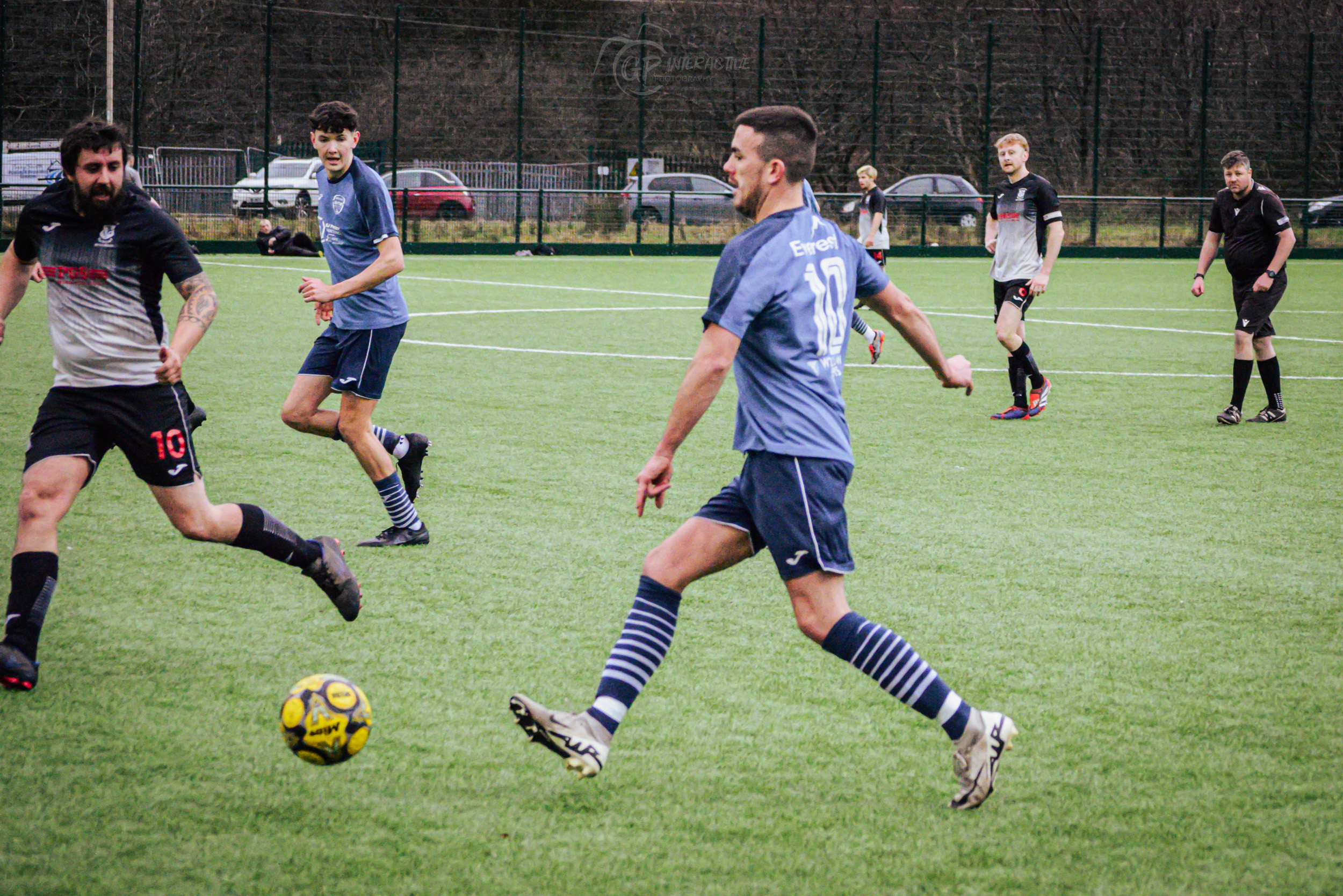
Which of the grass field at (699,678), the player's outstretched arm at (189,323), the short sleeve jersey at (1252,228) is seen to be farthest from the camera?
the short sleeve jersey at (1252,228)

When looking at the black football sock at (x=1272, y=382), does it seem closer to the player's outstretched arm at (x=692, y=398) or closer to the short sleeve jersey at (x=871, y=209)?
the player's outstretched arm at (x=692, y=398)

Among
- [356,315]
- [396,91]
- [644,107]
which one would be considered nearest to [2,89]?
[396,91]

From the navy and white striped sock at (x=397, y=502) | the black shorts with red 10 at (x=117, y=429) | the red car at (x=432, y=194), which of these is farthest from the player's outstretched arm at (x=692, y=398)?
Answer: the red car at (x=432, y=194)

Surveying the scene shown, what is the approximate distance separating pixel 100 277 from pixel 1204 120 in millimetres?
38481

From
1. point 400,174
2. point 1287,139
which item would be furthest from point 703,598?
point 1287,139

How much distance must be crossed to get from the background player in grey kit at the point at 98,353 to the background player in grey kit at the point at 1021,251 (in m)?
7.56

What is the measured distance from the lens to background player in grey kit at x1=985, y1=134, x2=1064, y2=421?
11.4 m

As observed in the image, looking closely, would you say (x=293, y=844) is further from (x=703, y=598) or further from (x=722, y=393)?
(x=722, y=393)

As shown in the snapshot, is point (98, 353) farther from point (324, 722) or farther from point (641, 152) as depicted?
A: point (641, 152)

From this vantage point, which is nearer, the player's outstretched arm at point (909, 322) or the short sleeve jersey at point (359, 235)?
the player's outstretched arm at point (909, 322)

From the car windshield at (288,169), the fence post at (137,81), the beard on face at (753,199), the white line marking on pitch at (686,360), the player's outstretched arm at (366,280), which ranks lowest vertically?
the white line marking on pitch at (686,360)

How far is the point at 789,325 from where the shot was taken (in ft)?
13.2

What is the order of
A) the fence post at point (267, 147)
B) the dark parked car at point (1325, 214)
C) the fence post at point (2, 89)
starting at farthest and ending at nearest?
the dark parked car at point (1325, 214)
the fence post at point (267, 147)
the fence post at point (2, 89)

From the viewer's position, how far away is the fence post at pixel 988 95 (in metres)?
37.4
